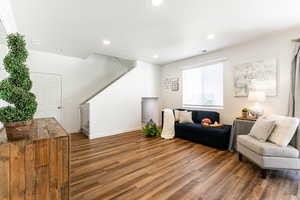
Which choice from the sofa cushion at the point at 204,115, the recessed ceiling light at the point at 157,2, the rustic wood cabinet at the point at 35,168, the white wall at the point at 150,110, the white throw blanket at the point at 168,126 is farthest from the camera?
the white wall at the point at 150,110

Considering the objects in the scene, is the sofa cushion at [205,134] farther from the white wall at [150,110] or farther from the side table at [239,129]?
the white wall at [150,110]

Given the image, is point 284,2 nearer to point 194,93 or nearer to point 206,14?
point 206,14

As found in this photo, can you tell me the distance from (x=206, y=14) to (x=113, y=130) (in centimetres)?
410

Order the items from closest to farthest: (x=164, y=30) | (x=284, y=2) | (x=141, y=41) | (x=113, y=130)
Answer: (x=284, y=2) → (x=164, y=30) → (x=141, y=41) → (x=113, y=130)

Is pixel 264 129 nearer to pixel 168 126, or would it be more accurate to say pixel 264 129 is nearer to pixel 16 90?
pixel 168 126

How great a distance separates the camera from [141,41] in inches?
141

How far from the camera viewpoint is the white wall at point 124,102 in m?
4.36

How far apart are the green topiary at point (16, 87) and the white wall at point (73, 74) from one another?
159 inches

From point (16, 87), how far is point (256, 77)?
444cm

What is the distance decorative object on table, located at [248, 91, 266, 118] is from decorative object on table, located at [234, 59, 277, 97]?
363 millimetres

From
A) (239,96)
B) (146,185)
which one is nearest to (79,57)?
(146,185)

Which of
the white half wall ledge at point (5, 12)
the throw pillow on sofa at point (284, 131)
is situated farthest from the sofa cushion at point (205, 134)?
the white half wall ledge at point (5, 12)

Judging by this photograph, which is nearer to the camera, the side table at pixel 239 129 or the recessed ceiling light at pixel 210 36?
the side table at pixel 239 129

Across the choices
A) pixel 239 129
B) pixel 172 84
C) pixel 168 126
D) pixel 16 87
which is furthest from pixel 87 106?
pixel 239 129
